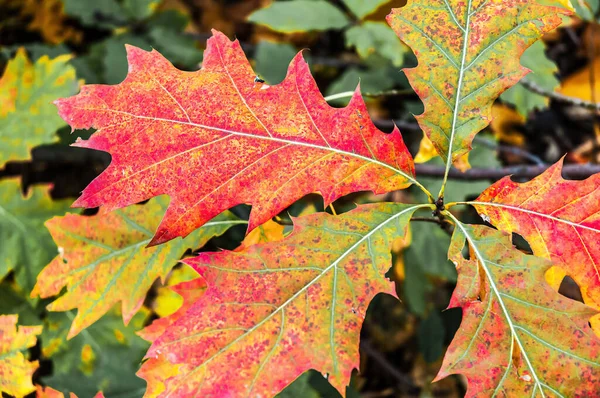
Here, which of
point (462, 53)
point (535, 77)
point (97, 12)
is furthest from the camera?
point (97, 12)

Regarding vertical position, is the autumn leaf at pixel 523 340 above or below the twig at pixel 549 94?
below

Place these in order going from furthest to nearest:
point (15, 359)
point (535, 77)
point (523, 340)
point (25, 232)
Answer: point (535, 77)
point (25, 232)
point (15, 359)
point (523, 340)

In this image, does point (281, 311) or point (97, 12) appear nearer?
point (281, 311)

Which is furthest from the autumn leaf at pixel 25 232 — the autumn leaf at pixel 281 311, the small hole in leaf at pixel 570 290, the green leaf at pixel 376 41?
the small hole in leaf at pixel 570 290

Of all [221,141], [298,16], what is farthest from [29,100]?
[221,141]

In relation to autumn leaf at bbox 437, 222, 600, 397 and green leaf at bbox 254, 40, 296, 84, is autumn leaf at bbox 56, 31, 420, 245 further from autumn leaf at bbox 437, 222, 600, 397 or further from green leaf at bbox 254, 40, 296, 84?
green leaf at bbox 254, 40, 296, 84

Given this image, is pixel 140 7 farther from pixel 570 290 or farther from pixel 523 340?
pixel 570 290

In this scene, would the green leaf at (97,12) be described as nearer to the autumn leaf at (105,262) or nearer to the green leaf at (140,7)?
the green leaf at (140,7)
